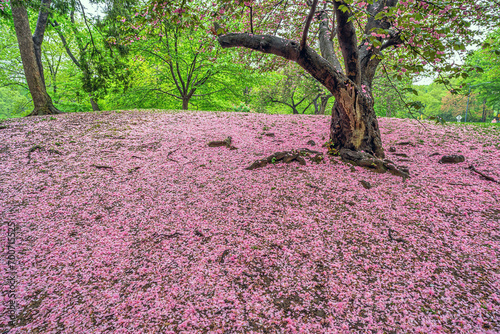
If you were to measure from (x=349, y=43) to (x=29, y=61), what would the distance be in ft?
36.9


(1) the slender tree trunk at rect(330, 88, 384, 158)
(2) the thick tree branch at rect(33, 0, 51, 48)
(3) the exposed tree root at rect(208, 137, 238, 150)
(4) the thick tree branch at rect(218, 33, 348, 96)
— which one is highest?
(2) the thick tree branch at rect(33, 0, 51, 48)

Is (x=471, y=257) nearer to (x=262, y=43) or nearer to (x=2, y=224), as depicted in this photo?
(x=262, y=43)

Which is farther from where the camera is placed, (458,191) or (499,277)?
(458,191)

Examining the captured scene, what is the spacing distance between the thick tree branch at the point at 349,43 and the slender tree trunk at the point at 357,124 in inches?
20.5

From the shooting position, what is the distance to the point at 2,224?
10.5 feet

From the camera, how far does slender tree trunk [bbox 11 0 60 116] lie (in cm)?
762

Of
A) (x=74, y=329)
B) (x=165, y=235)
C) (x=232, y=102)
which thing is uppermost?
(x=232, y=102)

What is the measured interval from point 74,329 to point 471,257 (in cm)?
426

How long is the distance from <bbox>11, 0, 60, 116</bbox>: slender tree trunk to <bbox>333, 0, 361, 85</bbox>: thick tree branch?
10.6 m

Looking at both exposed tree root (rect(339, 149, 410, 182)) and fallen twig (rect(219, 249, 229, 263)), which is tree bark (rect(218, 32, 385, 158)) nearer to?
exposed tree root (rect(339, 149, 410, 182))

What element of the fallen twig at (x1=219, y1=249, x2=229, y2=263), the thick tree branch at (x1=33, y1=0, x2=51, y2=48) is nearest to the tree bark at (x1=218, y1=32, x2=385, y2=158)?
the fallen twig at (x1=219, y1=249, x2=229, y2=263)

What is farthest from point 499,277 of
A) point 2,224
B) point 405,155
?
point 2,224

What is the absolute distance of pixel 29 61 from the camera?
8.02 meters

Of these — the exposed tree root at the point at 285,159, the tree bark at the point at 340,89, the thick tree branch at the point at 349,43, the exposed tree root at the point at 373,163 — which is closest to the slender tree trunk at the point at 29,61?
the tree bark at the point at 340,89
